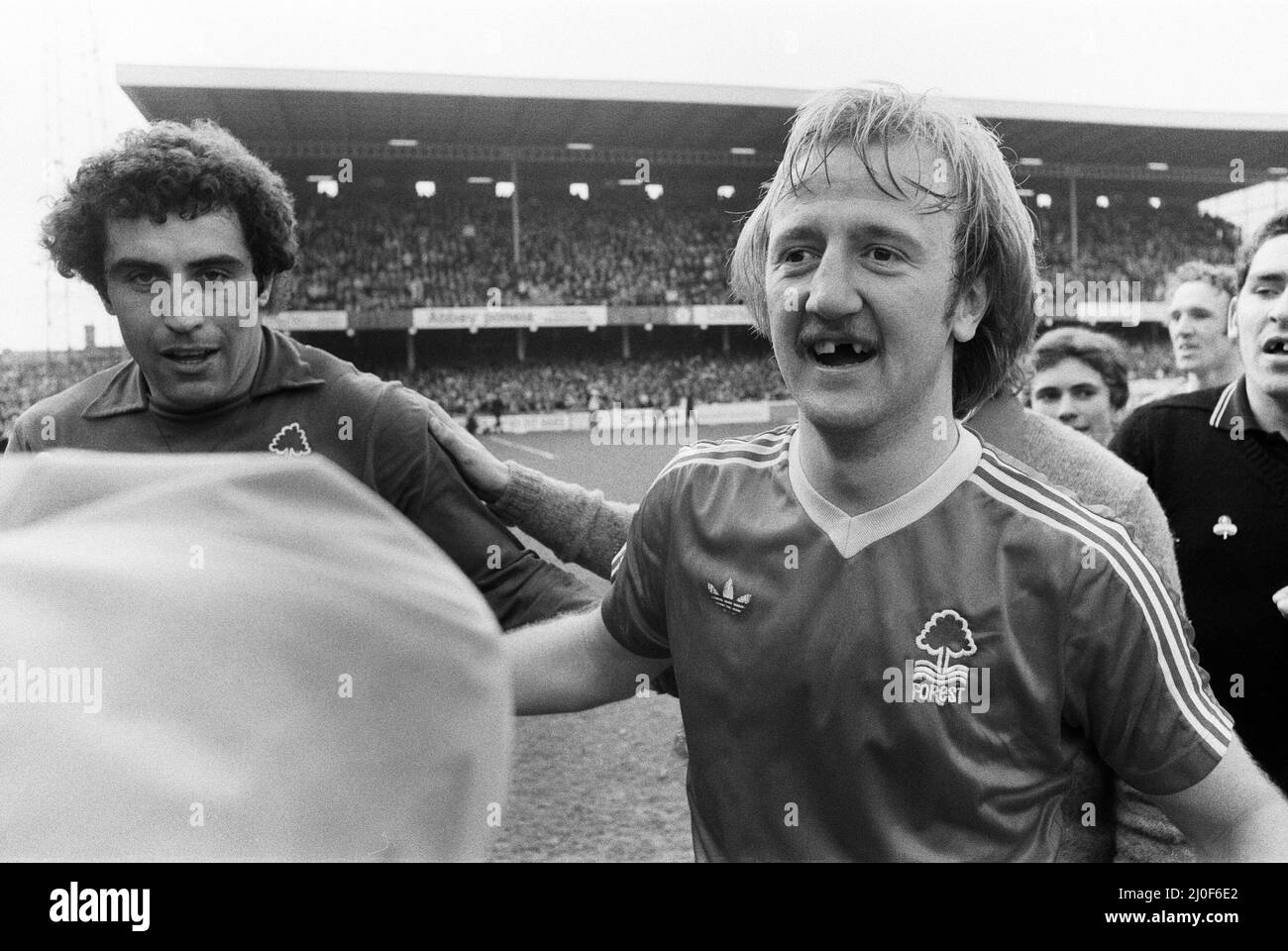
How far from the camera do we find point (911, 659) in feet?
3.53

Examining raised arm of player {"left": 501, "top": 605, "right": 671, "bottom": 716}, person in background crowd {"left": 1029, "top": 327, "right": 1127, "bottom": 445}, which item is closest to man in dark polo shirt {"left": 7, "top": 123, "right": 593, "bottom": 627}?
raised arm of player {"left": 501, "top": 605, "right": 671, "bottom": 716}

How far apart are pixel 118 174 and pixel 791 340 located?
0.97 m

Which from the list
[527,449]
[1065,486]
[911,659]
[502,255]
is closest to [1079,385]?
[1065,486]

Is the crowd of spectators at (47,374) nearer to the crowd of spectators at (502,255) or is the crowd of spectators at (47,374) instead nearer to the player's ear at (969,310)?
the player's ear at (969,310)

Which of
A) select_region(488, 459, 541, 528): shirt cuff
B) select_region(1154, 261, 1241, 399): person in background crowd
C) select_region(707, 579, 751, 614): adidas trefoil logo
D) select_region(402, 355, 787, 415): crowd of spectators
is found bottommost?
select_region(402, 355, 787, 415): crowd of spectators

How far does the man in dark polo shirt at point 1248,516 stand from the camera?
1.55 metres

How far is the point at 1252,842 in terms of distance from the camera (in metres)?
0.95

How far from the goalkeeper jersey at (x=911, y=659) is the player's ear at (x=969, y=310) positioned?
0.36 feet

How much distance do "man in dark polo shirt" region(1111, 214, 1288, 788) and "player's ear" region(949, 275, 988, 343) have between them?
679 millimetres

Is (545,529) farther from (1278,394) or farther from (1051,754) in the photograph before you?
(1278,394)

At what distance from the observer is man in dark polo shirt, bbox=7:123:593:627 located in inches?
55.3

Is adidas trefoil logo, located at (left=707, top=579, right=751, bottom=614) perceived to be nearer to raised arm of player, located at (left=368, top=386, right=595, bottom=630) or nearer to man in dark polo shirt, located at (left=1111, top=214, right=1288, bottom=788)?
raised arm of player, located at (left=368, top=386, right=595, bottom=630)

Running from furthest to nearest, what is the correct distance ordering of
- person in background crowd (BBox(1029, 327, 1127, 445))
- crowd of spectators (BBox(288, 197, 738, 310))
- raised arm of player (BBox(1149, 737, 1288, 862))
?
crowd of spectators (BBox(288, 197, 738, 310)) → person in background crowd (BBox(1029, 327, 1127, 445)) → raised arm of player (BBox(1149, 737, 1288, 862))

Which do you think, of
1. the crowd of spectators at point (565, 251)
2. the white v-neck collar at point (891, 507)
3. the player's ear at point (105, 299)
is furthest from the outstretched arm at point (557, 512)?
the crowd of spectators at point (565, 251)
